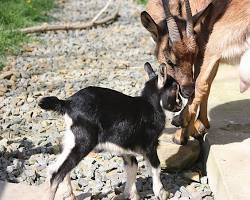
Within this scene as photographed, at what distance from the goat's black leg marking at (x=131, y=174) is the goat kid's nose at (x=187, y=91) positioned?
768mm

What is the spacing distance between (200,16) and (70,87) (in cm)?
215

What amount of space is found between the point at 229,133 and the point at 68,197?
A: 1.59 metres

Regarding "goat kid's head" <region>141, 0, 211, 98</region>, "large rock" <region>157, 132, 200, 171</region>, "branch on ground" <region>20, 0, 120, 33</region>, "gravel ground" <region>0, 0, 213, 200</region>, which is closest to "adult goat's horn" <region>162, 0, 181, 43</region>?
"goat kid's head" <region>141, 0, 211, 98</region>

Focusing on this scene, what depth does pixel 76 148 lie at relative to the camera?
3605 mm

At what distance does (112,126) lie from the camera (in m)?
3.73

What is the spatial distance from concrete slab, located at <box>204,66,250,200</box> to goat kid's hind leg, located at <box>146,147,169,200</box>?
0.38 m

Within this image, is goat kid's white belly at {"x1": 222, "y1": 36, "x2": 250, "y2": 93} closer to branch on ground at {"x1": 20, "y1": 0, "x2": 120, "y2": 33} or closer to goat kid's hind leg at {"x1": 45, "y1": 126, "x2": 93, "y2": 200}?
goat kid's hind leg at {"x1": 45, "y1": 126, "x2": 93, "y2": 200}

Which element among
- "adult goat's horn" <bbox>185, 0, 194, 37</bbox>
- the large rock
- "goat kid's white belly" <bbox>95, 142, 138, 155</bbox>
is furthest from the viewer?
"adult goat's horn" <bbox>185, 0, 194, 37</bbox>

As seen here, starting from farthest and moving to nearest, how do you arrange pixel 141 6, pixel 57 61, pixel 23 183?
pixel 141 6, pixel 57 61, pixel 23 183

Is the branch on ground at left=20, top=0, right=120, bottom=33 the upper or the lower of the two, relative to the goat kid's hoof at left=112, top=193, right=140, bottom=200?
upper

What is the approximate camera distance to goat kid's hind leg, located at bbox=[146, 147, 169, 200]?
3.92 m

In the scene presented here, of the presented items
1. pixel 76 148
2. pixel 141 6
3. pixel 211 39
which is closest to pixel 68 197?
pixel 76 148

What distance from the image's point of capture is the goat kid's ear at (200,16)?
4.82 m

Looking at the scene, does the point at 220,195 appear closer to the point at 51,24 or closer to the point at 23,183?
the point at 23,183
